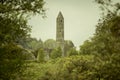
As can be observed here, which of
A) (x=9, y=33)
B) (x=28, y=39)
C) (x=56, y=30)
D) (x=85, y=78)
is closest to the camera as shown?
(x=9, y=33)

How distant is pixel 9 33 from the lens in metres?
18.8

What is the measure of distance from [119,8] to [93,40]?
425 centimetres

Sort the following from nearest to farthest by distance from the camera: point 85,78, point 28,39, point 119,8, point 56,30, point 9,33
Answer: point 9,33, point 28,39, point 119,8, point 85,78, point 56,30

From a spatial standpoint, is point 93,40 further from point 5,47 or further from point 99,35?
point 5,47

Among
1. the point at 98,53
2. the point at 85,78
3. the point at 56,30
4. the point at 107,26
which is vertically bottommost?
the point at 85,78

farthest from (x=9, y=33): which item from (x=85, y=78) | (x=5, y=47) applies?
(x=85, y=78)

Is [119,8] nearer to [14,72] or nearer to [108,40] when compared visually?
[108,40]

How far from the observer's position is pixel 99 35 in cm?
2766

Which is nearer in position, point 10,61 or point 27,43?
point 10,61

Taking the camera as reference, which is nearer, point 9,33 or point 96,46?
point 9,33

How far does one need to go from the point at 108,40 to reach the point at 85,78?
14963mm

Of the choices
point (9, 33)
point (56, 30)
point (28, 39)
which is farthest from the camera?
point (56, 30)

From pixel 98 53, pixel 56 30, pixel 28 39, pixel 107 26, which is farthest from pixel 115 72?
pixel 56 30

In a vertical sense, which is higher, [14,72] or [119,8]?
[119,8]
